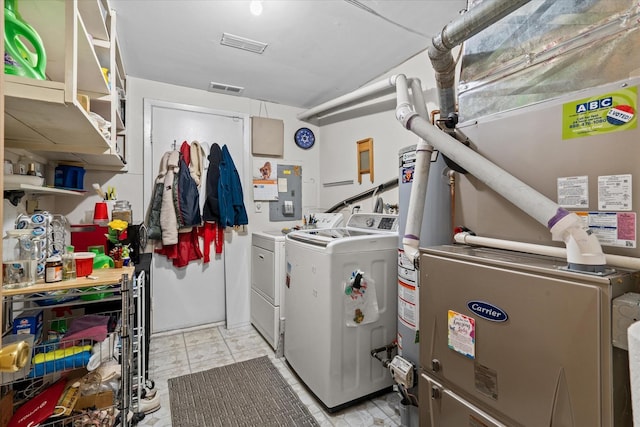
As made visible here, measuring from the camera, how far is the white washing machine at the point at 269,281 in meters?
2.46

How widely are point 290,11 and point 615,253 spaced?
1.95 meters

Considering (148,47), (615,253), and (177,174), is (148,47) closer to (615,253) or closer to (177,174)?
(177,174)

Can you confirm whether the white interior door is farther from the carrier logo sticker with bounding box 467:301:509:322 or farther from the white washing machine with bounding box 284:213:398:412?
the carrier logo sticker with bounding box 467:301:509:322

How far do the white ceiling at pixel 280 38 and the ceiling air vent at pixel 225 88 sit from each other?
65mm

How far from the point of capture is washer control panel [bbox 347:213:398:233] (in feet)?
6.91

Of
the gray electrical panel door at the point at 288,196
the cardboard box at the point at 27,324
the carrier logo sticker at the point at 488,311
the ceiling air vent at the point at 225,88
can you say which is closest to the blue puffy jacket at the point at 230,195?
the gray electrical panel door at the point at 288,196

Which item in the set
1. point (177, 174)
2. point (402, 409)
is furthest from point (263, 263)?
point (402, 409)

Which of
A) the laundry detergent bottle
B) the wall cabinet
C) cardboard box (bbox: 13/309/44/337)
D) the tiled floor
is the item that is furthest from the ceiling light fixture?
the tiled floor

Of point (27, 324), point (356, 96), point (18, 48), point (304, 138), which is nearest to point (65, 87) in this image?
point (18, 48)

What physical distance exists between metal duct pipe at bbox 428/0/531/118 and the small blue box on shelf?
2511 mm

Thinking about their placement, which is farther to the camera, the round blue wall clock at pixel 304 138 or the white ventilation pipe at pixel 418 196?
the round blue wall clock at pixel 304 138

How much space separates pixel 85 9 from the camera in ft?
4.63

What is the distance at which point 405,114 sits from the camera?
1395mm

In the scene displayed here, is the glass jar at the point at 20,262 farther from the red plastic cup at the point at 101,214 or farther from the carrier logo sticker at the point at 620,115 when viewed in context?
the carrier logo sticker at the point at 620,115
